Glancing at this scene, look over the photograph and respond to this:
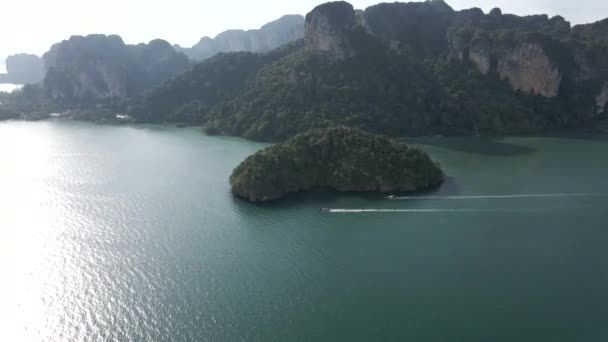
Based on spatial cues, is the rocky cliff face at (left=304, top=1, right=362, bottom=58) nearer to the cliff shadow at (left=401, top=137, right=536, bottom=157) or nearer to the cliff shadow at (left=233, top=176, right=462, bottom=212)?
the cliff shadow at (left=401, top=137, right=536, bottom=157)

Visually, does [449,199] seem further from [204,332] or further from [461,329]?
[204,332]

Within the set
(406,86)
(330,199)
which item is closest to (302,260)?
(330,199)

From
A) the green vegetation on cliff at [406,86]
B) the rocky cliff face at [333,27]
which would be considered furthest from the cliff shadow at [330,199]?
the rocky cliff face at [333,27]

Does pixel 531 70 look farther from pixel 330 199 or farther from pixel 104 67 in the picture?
pixel 104 67

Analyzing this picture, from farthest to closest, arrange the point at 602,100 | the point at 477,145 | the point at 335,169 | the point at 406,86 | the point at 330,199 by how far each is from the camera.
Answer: the point at 602,100
the point at 406,86
the point at 477,145
the point at 335,169
the point at 330,199

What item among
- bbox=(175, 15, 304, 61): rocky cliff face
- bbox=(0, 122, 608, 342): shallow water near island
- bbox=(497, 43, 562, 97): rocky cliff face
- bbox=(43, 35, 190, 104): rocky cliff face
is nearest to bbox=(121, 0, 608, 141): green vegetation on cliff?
bbox=(497, 43, 562, 97): rocky cliff face

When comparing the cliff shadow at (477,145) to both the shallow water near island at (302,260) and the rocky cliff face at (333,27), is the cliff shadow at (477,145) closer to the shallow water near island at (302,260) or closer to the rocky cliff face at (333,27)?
the shallow water near island at (302,260)
